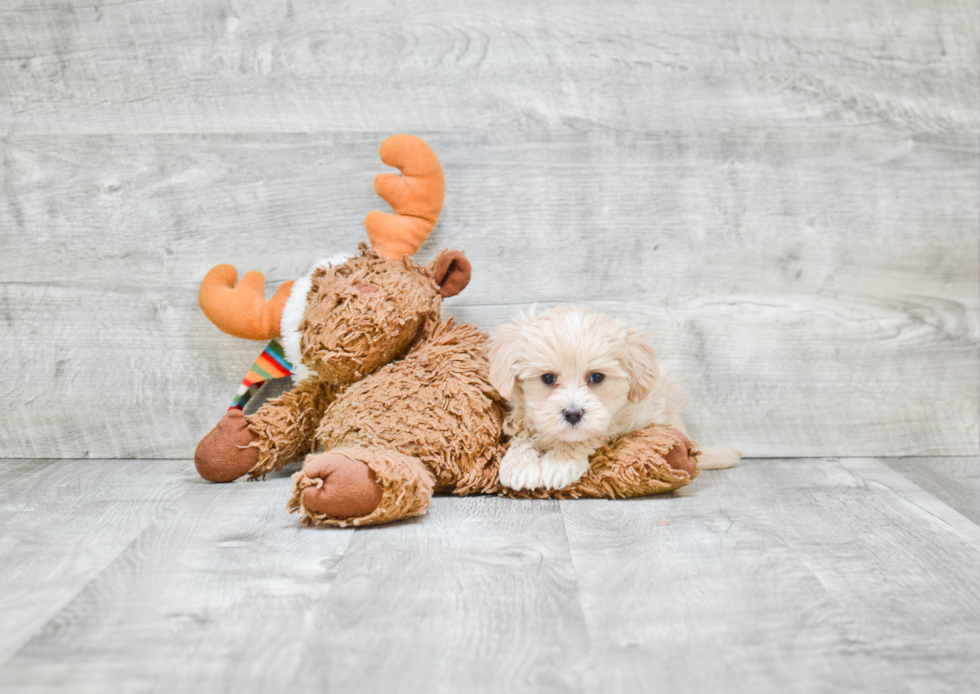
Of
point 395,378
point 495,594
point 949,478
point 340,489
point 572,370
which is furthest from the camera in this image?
point 949,478

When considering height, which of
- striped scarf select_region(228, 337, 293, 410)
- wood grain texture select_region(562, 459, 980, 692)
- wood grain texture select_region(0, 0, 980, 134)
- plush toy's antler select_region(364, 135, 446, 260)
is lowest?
wood grain texture select_region(562, 459, 980, 692)

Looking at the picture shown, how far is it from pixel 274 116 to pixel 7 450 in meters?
0.82

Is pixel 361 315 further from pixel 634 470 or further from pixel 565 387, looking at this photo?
pixel 634 470

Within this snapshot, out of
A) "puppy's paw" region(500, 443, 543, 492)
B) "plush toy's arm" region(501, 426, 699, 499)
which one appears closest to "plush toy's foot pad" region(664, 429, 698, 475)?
"plush toy's arm" region(501, 426, 699, 499)

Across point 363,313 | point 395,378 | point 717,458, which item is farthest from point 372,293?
point 717,458

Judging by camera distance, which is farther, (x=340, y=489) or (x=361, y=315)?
(x=361, y=315)

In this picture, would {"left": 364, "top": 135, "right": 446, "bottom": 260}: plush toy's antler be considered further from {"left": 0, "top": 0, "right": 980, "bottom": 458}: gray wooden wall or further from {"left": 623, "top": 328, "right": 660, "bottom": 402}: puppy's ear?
{"left": 623, "top": 328, "right": 660, "bottom": 402}: puppy's ear

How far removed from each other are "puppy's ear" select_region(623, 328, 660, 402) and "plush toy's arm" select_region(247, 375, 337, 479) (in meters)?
0.52

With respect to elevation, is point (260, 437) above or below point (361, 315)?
below

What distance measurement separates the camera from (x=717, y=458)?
142cm

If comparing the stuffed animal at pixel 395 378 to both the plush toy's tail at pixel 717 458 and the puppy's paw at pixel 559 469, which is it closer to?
the puppy's paw at pixel 559 469

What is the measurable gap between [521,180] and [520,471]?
0.57 meters

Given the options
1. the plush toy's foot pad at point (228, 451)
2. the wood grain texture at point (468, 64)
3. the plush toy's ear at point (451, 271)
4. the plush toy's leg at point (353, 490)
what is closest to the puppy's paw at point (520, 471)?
the plush toy's leg at point (353, 490)

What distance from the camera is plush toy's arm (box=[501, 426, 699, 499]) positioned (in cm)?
120
